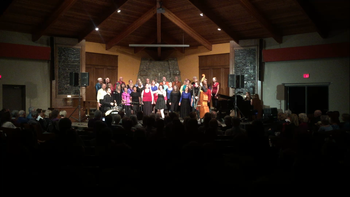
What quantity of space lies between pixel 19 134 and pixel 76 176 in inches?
59.0

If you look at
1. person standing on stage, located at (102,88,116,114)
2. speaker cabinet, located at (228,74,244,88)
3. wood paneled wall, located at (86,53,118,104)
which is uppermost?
wood paneled wall, located at (86,53,118,104)

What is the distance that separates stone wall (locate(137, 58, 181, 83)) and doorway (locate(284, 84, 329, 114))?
570 centimetres

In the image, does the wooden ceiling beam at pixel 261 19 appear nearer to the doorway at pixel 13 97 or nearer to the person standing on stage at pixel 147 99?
the person standing on stage at pixel 147 99

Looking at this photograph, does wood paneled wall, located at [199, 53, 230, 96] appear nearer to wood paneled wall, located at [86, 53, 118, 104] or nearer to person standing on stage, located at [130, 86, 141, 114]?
person standing on stage, located at [130, 86, 141, 114]

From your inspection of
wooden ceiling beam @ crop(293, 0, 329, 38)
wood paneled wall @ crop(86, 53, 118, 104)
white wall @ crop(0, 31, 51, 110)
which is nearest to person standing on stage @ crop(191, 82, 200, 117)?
wooden ceiling beam @ crop(293, 0, 329, 38)

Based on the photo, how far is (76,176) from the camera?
2.51 meters

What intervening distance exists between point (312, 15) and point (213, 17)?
346 centimetres

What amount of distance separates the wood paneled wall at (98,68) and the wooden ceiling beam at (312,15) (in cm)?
868

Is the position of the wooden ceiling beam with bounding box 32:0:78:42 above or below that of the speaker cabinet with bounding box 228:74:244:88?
above

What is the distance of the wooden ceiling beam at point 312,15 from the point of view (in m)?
9.09

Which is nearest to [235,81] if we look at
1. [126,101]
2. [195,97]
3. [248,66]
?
[195,97]

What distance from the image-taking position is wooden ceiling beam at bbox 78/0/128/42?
1080cm

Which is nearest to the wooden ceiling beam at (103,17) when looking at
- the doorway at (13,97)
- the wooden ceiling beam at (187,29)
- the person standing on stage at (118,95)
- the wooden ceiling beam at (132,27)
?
the wooden ceiling beam at (132,27)

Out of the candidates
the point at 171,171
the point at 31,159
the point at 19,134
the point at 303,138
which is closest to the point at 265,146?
the point at 303,138
